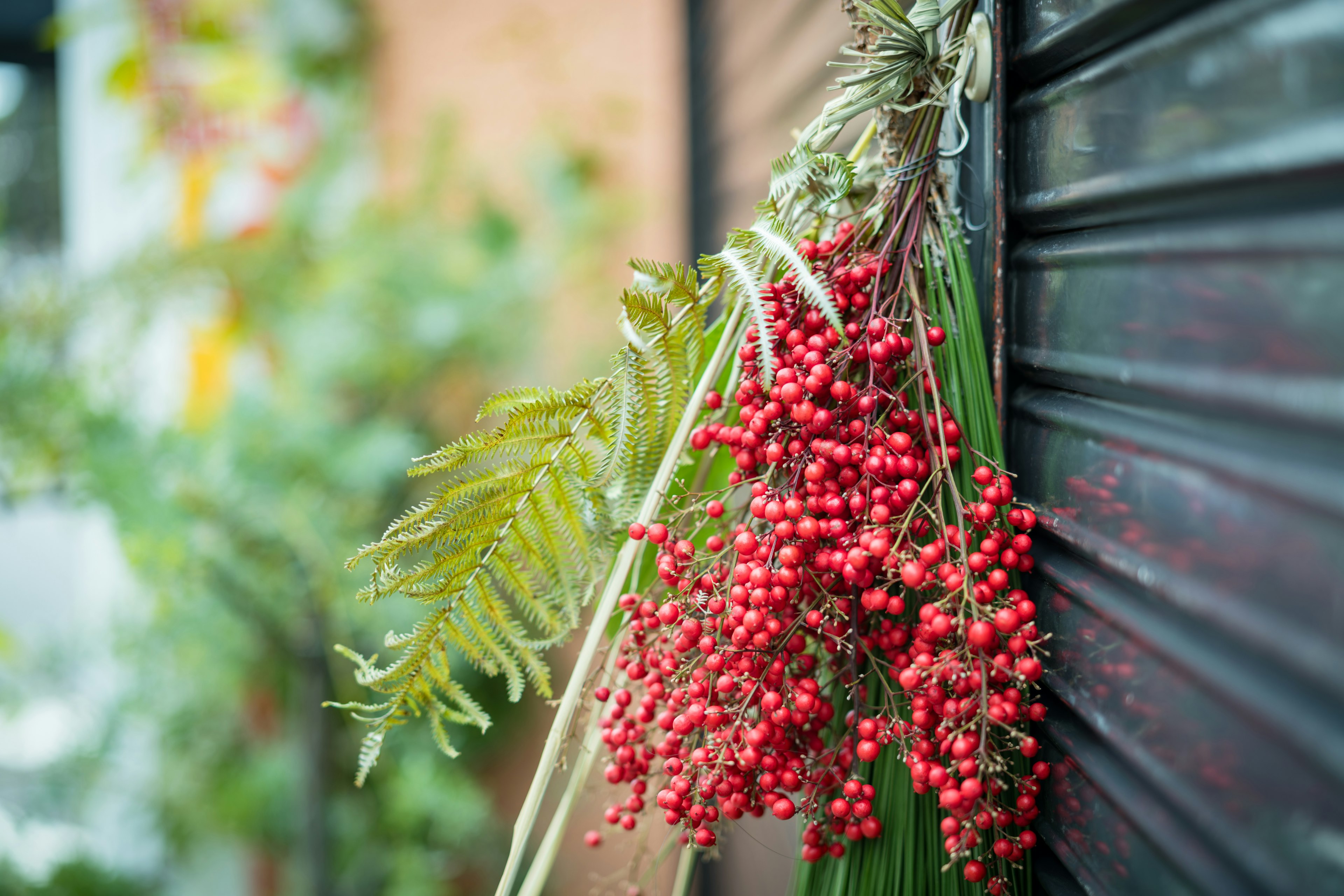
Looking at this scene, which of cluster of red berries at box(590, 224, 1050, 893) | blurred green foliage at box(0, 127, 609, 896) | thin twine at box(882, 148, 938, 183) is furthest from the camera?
blurred green foliage at box(0, 127, 609, 896)

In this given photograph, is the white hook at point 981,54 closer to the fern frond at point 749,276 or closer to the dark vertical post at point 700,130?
the fern frond at point 749,276

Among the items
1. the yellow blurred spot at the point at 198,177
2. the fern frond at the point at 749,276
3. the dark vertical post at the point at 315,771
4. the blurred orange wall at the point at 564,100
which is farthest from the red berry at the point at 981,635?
the yellow blurred spot at the point at 198,177

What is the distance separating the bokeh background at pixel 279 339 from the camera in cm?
147

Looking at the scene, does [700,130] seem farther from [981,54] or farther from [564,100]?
[981,54]

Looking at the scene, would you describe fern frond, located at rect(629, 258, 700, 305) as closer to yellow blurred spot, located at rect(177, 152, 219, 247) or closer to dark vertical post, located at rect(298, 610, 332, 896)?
dark vertical post, located at rect(298, 610, 332, 896)

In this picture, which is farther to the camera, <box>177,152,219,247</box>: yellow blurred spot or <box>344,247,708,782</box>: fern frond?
<box>177,152,219,247</box>: yellow blurred spot

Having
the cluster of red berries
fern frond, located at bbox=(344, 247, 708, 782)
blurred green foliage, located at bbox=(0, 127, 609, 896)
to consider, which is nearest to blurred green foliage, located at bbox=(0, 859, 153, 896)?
blurred green foliage, located at bbox=(0, 127, 609, 896)

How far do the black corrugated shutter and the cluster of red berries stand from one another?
0.04 meters

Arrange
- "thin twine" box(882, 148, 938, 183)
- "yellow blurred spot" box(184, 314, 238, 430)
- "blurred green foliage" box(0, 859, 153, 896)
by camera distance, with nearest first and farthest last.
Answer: "thin twine" box(882, 148, 938, 183)
"blurred green foliage" box(0, 859, 153, 896)
"yellow blurred spot" box(184, 314, 238, 430)

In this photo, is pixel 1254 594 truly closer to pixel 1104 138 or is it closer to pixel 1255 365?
pixel 1255 365

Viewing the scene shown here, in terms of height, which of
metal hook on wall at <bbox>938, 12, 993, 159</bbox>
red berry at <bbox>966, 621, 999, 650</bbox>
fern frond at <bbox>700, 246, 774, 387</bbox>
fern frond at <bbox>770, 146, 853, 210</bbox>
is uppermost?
metal hook on wall at <bbox>938, 12, 993, 159</bbox>

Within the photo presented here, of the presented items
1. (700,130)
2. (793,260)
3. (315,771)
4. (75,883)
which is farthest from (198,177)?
(793,260)

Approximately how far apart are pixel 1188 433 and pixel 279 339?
1935mm

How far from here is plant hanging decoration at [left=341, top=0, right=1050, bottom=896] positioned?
44cm
